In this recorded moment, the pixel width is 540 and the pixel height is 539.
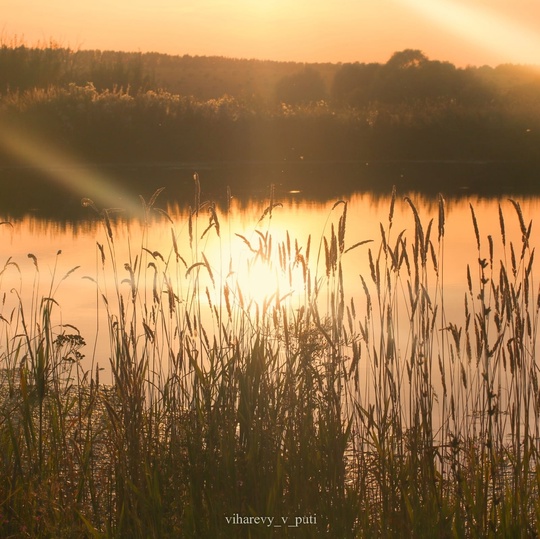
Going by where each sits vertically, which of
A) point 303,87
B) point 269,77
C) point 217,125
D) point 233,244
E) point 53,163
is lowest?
point 233,244

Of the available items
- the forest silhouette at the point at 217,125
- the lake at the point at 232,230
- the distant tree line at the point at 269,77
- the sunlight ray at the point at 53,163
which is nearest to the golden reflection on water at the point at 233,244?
the lake at the point at 232,230

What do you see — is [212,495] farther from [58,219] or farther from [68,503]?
[58,219]

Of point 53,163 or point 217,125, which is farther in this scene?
point 217,125

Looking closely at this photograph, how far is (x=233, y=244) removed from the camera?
7.63 m

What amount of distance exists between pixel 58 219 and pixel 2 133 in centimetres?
551

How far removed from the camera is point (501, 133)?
16.0 m

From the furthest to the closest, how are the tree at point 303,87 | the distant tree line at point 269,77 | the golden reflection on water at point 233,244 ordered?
the tree at point 303,87 < the distant tree line at point 269,77 < the golden reflection on water at point 233,244

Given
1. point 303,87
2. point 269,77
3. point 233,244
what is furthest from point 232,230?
point 269,77

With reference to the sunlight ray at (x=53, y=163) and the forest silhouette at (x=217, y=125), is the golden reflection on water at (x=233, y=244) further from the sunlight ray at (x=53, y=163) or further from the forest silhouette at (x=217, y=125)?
the forest silhouette at (x=217, y=125)

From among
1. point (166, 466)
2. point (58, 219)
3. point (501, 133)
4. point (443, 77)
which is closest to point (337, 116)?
point (501, 133)

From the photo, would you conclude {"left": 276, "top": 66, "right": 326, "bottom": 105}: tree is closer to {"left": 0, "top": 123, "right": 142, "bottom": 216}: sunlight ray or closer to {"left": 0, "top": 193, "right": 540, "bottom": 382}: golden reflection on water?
A: {"left": 0, "top": 123, "right": 142, "bottom": 216}: sunlight ray

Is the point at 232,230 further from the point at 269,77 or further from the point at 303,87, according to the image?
the point at 269,77

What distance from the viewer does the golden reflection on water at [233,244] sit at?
5340 millimetres

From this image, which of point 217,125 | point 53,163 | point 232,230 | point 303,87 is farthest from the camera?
point 303,87
